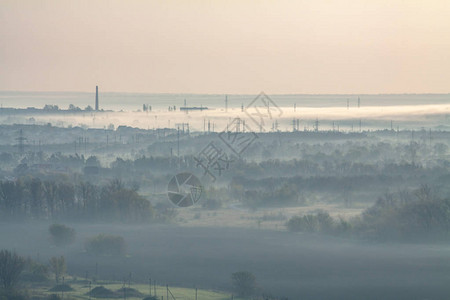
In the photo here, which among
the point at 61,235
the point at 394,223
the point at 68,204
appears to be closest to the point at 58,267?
the point at 61,235

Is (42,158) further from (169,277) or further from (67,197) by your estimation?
(169,277)

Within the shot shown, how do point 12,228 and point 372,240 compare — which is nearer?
point 372,240

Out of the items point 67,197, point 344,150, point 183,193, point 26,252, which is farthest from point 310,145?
point 26,252

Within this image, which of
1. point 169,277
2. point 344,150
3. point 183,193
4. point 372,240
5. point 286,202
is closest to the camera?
point 169,277

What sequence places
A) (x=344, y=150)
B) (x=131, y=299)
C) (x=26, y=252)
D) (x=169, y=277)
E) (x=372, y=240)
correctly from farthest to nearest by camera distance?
(x=344, y=150)
(x=372, y=240)
(x=26, y=252)
(x=169, y=277)
(x=131, y=299)

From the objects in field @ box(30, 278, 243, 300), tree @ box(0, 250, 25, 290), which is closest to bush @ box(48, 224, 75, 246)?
tree @ box(0, 250, 25, 290)

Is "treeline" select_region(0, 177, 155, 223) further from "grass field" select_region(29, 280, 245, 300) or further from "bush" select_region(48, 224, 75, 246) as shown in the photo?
"grass field" select_region(29, 280, 245, 300)

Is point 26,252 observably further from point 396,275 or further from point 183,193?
point 183,193
